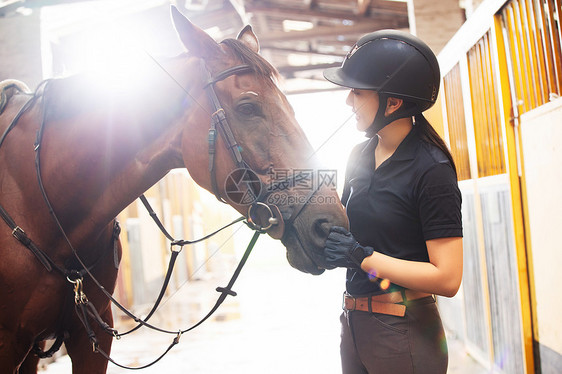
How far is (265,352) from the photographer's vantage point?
3826 mm

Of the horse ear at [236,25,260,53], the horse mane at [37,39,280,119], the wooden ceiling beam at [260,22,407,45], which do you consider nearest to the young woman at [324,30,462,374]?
the horse mane at [37,39,280,119]

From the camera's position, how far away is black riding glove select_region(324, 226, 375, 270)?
3.68 feet

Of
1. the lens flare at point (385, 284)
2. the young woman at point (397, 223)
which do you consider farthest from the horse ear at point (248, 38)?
the lens flare at point (385, 284)

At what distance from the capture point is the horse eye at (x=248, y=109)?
135 centimetres

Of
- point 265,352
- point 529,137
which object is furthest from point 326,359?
point 529,137

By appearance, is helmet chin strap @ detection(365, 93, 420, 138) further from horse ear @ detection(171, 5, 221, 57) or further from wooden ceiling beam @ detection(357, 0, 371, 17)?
wooden ceiling beam @ detection(357, 0, 371, 17)

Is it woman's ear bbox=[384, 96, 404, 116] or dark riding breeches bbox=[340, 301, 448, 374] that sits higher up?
woman's ear bbox=[384, 96, 404, 116]

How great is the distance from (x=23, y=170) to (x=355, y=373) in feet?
4.14

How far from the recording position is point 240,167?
4.35 feet

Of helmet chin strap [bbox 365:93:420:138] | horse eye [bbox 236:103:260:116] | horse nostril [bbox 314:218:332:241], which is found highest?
horse eye [bbox 236:103:260:116]

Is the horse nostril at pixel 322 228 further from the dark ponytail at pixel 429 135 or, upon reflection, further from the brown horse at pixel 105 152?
the dark ponytail at pixel 429 135

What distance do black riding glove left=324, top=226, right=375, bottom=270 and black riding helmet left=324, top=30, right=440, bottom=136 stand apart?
357 mm

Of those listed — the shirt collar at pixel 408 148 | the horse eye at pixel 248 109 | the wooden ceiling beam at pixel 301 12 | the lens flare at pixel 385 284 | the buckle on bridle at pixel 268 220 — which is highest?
the wooden ceiling beam at pixel 301 12
